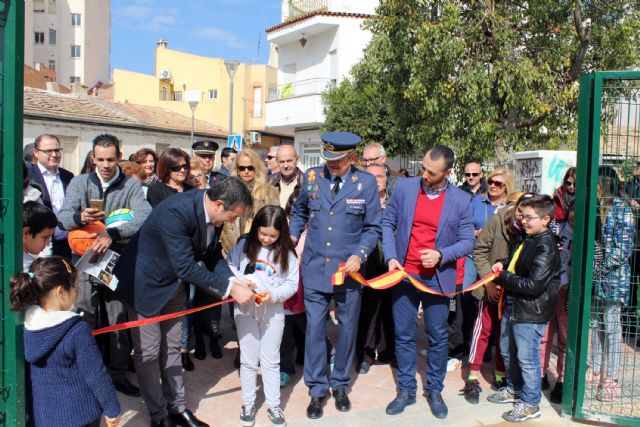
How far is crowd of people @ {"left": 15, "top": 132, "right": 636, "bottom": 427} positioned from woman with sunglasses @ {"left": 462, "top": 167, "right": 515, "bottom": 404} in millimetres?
19

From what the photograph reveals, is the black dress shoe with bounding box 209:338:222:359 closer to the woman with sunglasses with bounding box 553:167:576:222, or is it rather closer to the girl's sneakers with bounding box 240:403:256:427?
the girl's sneakers with bounding box 240:403:256:427

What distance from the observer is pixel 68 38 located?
2083 inches

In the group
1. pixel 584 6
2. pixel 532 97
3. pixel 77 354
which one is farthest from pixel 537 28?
pixel 77 354

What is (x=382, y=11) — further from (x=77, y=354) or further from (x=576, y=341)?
(x=77, y=354)

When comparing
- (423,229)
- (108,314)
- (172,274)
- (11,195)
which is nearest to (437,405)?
(423,229)

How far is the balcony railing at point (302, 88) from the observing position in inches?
981

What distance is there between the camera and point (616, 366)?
448 centimetres

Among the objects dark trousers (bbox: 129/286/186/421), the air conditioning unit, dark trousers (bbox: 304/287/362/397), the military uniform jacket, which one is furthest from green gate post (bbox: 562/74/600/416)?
the air conditioning unit

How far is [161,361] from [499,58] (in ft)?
28.4

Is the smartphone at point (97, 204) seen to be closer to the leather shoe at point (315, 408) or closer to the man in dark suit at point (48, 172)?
the man in dark suit at point (48, 172)

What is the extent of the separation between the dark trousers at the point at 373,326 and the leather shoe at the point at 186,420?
189cm

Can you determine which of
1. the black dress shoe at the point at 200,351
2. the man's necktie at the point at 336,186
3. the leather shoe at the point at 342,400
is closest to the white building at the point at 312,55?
the black dress shoe at the point at 200,351

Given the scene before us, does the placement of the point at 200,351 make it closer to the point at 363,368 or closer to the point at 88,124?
the point at 363,368

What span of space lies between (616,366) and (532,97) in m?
6.63
